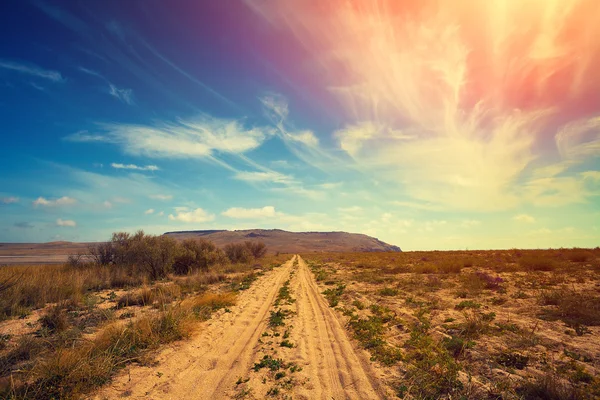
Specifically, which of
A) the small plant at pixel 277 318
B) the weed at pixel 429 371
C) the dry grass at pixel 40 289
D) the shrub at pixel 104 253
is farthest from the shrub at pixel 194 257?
the weed at pixel 429 371

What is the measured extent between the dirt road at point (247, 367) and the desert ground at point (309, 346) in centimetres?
4

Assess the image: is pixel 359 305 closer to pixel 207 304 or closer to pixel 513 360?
pixel 513 360

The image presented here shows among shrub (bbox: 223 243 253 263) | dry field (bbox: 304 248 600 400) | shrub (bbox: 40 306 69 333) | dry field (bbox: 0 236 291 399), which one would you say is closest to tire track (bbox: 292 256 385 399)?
dry field (bbox: 304 248 600 400)

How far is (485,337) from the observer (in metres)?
8.59

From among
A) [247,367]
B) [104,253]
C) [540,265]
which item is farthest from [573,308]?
[104,253]

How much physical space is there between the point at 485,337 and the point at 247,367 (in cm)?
764

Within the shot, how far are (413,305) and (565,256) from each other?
23417 millimetres

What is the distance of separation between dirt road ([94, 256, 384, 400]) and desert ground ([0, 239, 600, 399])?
0.04m

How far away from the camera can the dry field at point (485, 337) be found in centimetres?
583

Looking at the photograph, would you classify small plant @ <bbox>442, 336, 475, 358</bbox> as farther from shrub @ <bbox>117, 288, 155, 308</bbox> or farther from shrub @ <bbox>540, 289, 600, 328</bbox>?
shrub @ <bbox>117, 288, 155, 308</bbox>

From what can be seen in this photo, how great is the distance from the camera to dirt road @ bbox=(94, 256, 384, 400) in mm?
6098

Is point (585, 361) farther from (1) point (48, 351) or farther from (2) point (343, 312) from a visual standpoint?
(1) point (48, 351)

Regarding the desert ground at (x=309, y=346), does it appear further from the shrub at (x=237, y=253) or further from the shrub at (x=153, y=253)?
the shrub at (x=237, y=253)

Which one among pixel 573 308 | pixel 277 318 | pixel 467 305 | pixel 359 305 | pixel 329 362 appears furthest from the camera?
pixel 359 305
